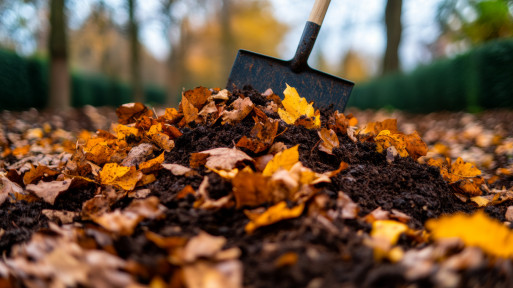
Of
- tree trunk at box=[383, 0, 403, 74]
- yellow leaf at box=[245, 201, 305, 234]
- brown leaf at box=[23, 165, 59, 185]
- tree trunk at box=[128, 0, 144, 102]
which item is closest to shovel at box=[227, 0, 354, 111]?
brown leaf at box=[23, 165, 59, 185]

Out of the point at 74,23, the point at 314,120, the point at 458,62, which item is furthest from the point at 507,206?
the point at 74,23

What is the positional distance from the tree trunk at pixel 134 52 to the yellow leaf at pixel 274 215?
8846 mm

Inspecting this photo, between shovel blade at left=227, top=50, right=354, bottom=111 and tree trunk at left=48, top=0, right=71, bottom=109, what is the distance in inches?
192

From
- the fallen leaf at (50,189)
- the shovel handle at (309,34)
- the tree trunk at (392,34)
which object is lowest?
the fallen leaf at (50,189)

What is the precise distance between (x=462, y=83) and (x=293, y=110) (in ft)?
17.1

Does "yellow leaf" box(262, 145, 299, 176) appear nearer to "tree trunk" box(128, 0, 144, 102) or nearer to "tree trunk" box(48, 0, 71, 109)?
"tree trunk" box(48, 0, 71, 109)

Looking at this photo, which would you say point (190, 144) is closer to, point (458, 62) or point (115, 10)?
point (458, 62)

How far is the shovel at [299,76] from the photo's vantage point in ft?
8.07

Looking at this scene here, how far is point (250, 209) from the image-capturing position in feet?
3.65

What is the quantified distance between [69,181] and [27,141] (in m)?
2.29

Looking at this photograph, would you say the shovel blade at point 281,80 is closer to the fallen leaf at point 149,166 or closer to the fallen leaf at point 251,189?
the fallen leaf at point 149,166

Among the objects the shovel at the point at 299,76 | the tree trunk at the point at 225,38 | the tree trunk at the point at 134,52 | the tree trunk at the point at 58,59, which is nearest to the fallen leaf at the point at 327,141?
the shovel at the point at 299,76

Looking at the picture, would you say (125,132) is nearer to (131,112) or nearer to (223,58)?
(131,112)

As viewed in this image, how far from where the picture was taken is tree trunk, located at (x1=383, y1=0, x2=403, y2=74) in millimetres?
9461
